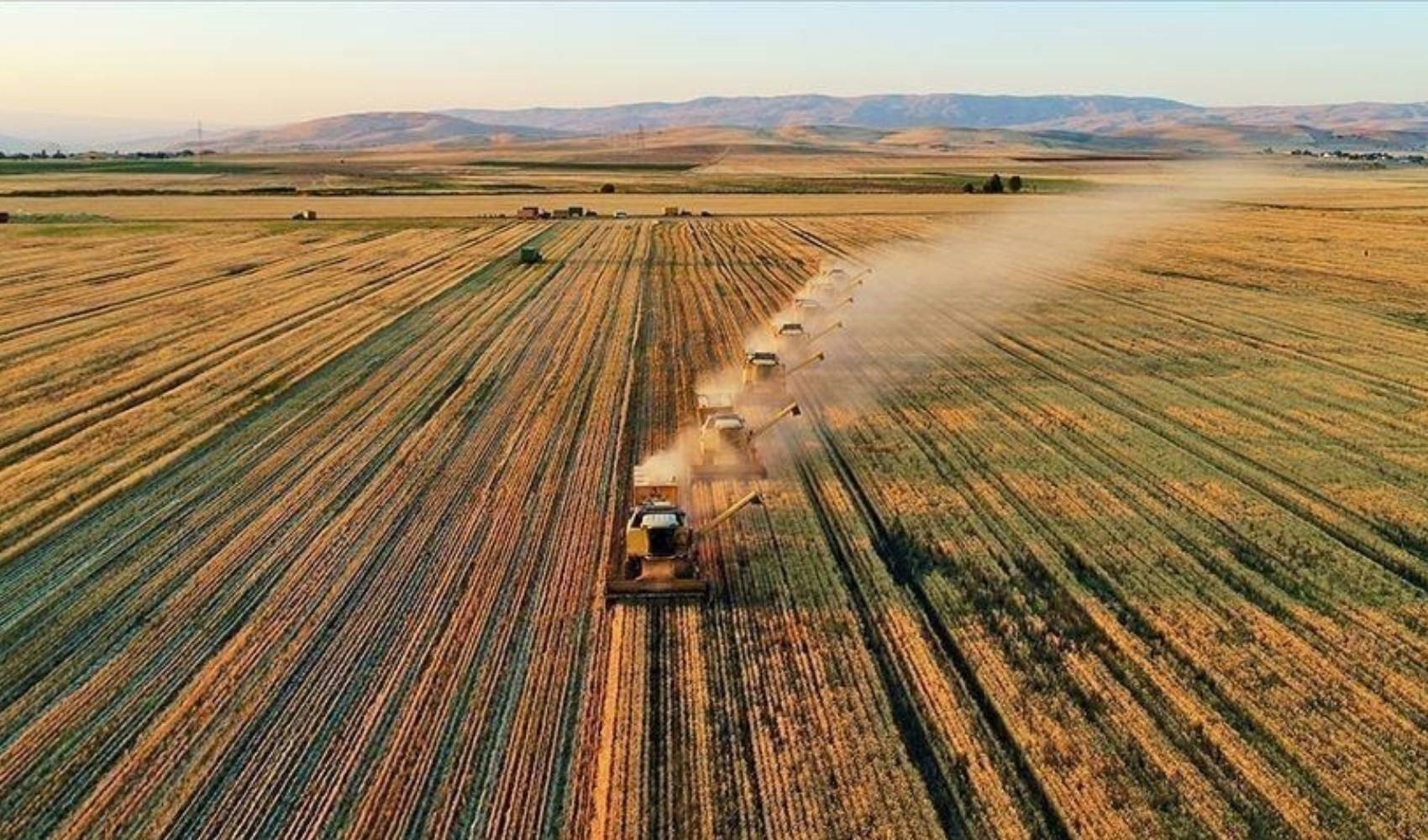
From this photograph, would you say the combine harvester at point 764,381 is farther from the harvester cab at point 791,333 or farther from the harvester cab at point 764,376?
the harvester cab at point 791,333

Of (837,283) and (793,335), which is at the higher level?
(837,283)

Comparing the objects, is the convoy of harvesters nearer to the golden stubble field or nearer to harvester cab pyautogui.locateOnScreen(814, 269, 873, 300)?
the golden stubble field

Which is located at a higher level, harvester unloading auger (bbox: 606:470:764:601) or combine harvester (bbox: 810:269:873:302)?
combine harvester (bbox: 810:269:873:302)

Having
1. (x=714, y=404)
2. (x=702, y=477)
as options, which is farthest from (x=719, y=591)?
(x=714, y=404)

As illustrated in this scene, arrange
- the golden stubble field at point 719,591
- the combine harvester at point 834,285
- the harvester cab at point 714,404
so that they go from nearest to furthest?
the golden stubble field at point 719,591
the harvester cab at point 714,404
the combine harvester at point 834,285

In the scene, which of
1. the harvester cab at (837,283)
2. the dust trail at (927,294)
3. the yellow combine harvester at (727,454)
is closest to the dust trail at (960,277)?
the dust trail at (927,294)

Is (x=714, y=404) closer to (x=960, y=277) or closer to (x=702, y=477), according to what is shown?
(x=702, y=477)

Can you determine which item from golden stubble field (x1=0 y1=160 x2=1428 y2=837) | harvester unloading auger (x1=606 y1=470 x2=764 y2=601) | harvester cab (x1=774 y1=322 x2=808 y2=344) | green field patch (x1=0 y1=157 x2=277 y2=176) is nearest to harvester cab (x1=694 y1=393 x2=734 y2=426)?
golden stubble field (x1=0 y1=160 x2=1428 y2=837)
